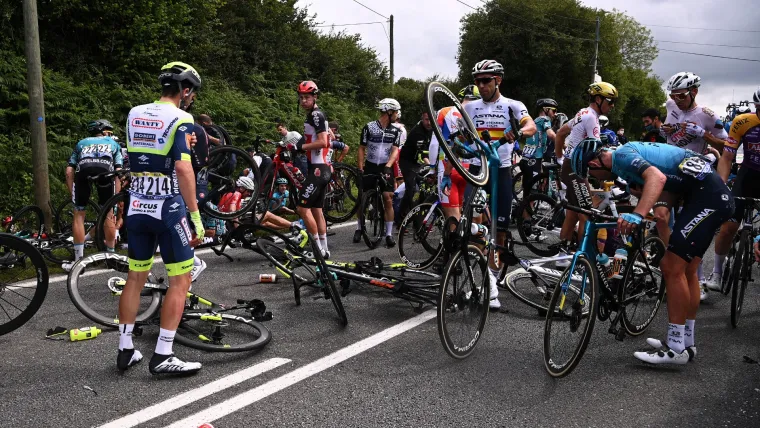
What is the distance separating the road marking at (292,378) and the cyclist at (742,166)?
3.27m

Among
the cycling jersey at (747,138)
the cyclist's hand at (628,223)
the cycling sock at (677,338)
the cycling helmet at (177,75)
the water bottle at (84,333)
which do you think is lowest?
the water bottle at (84,333)

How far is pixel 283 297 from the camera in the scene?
20.6ft

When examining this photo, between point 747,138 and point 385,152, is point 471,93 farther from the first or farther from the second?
point 747,138

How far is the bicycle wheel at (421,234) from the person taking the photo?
24.6 ft

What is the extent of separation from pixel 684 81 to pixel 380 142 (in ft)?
15.0

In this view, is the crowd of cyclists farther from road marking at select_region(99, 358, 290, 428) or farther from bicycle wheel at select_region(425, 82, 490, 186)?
road marking at select_region(99, 358, 290, 428)

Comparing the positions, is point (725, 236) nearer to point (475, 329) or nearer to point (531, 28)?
point (475, 329)

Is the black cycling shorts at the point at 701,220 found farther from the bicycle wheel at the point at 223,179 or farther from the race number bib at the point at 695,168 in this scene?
the bicycle wheel at the point at 223,179

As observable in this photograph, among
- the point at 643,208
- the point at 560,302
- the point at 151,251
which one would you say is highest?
the point at 643,208

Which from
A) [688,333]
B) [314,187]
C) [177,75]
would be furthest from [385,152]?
[688,333]

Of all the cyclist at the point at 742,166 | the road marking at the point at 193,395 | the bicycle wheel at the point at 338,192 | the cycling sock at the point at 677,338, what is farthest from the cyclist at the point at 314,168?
the cyclist at the point at 742,166

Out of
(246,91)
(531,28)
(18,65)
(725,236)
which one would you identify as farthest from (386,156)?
(531,28)

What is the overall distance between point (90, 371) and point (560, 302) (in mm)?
3421

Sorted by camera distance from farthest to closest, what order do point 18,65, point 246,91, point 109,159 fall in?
point 246,91 < point 18,65 < point 109,159
